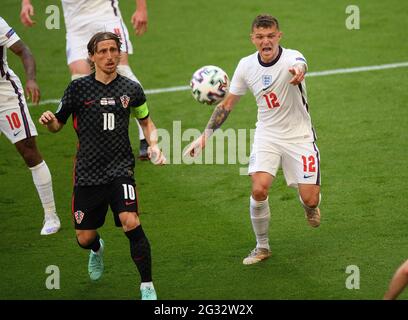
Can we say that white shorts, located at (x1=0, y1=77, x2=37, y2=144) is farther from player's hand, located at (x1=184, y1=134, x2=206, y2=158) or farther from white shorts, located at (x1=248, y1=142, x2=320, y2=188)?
white shorts, located at (x1=248, y1=142, x2=320, y2=188)

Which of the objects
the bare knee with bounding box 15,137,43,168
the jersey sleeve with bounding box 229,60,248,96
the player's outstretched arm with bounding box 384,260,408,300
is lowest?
the player's outstretched arm with bounding box 384,260,408,300

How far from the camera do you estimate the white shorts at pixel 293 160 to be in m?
9.88

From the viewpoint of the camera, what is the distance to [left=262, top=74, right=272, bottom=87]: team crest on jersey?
9820 millimetres

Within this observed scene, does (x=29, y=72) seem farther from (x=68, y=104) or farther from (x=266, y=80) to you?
(x=266, y=80)

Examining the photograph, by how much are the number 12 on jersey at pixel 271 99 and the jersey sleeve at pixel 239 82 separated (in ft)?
0.82

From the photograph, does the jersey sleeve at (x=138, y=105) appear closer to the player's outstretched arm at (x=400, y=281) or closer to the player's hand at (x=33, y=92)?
the player's hand at (x=33, y=92)

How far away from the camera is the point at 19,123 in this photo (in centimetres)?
1074

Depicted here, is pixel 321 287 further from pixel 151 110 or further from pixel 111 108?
pixel 151 110

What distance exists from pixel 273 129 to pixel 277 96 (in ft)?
1.13

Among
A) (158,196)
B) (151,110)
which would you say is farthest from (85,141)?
(151,110)

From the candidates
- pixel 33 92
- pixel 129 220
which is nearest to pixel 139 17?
pixel 33 92

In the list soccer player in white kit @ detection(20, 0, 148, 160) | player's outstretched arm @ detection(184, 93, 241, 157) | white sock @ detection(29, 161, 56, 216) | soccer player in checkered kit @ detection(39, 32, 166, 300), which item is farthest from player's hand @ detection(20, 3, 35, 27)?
soccer player in checkered kit @ detection(39, 32, 166, 300)

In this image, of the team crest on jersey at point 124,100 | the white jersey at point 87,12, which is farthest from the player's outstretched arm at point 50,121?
the white jersey at point 87,12

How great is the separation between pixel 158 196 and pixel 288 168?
2.34 metres
